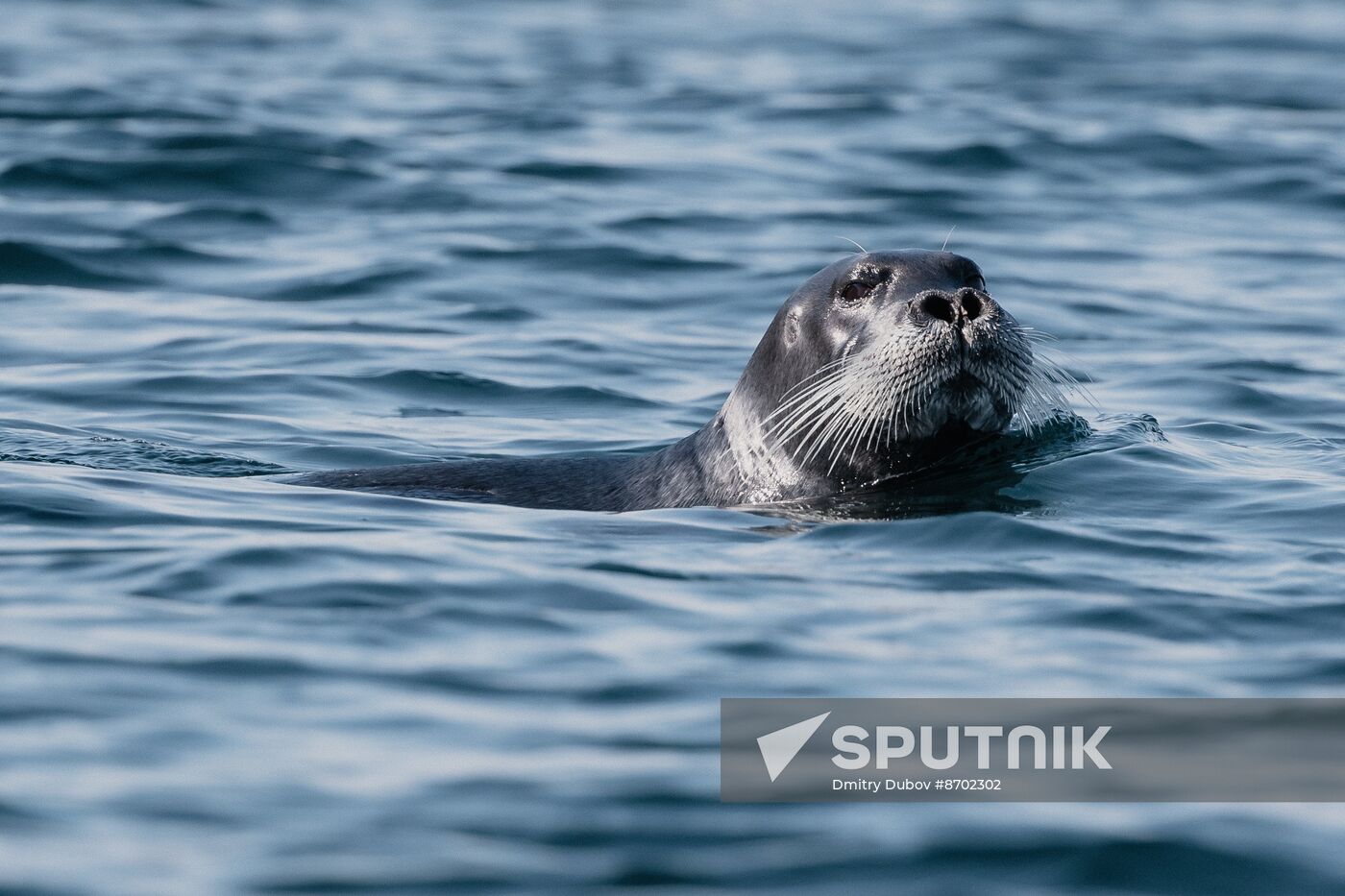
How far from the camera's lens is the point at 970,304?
8727mm

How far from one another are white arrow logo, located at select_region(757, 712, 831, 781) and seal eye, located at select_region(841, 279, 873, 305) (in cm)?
343

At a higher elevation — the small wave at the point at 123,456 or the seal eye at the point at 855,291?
the seal eye at the point at 855,291

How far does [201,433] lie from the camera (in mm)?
11219

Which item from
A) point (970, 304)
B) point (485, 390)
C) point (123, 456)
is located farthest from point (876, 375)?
point (485, 390)

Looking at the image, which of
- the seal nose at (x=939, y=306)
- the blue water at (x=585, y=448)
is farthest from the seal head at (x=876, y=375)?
the blue water at (x=585, y=448)

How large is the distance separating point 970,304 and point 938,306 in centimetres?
14

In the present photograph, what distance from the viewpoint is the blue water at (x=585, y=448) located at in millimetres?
5180

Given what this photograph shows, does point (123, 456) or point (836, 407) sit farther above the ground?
point (836, 407)

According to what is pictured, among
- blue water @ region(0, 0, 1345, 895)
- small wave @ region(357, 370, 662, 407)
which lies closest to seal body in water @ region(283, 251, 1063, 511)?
blue water @ region(0, 0, 1345, 895)

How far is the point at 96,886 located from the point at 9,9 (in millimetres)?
27197

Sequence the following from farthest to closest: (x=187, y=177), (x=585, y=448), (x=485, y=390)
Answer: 1. (x=187, y=177)
2. (x=485, y=390)
3. (x=585, y=448)

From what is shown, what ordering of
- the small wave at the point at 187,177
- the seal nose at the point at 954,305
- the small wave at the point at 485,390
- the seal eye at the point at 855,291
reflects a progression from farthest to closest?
the small wave at the point at 187,177 → the small wave at the point at 485,390 → the seal eye at the point at 855,291 → the seal nose at the point at 954,305

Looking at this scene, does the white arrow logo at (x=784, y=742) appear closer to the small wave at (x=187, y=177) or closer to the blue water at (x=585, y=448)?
the blue water at (x=585, y=448)

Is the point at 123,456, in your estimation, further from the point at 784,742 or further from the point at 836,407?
the point at 784,742
